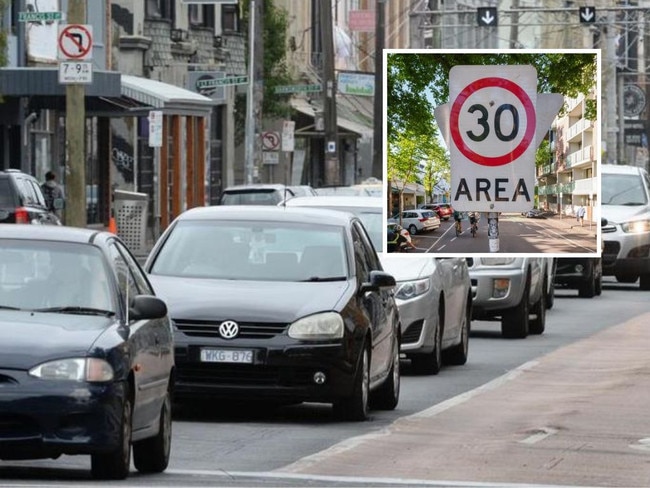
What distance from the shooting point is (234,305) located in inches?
615

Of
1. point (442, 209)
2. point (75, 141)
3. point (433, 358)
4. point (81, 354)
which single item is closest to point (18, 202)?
point (75, 141)

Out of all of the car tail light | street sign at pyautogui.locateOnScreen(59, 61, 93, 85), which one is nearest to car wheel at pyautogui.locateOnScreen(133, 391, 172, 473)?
the car tail light

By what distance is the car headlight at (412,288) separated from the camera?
66.7ft

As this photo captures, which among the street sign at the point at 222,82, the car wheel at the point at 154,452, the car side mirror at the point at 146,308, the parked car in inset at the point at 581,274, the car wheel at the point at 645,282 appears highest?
the street sign at the point at 222,82

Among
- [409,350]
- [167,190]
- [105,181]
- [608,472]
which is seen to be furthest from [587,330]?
[167,190]

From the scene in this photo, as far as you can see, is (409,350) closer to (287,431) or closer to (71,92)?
(287,431)

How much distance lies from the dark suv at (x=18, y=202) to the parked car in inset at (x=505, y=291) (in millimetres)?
6631

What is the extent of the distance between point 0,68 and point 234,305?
2437 cm

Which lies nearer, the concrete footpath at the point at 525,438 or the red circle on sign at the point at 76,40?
the concrete footpath at the point at 525,438

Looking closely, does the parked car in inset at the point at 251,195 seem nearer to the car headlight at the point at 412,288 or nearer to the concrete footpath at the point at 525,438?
the concrete footpath at the point at 525,438

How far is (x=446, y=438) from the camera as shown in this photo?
48.5 ft

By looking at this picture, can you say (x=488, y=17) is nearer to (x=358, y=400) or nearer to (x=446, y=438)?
(x=358, y=400)

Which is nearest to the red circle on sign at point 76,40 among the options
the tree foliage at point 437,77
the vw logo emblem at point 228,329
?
the vw logo emblem at point 228,329

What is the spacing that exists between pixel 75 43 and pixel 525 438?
57.7ft
